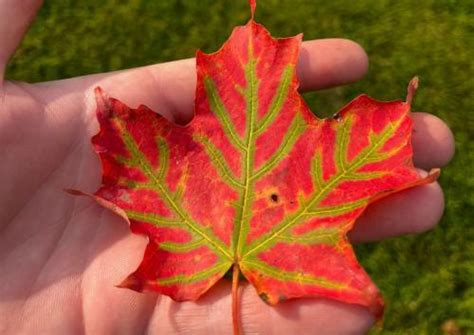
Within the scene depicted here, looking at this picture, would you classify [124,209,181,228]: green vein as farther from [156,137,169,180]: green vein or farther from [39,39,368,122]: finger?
[39,39,368,122]: finger

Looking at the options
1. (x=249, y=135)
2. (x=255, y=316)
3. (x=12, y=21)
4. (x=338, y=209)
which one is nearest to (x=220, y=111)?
(x=249, y=135)

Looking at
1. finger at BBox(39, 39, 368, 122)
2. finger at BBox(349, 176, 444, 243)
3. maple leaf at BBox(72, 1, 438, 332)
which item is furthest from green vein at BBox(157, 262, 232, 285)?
finger at BBox(39, 39, 368, 122)

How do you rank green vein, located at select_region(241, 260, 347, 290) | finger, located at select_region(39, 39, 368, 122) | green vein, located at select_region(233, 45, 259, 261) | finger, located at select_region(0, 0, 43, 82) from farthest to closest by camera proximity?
finger, located at select_region(39, 39, 368, 122) → finger, located at select_region(0, 0, 43, 82) → green vein, located at select_region(233, 45, 259, 261) → green vein, located at select_region(241, 260, 347, 290)

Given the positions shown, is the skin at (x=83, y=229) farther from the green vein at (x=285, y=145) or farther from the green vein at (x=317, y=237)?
the green vein at (x=285, y=145)

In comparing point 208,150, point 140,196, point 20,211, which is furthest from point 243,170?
point 20,211

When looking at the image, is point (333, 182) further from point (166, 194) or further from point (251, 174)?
point (166, 194)

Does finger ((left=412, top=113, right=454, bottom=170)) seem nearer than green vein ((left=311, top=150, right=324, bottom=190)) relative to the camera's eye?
No

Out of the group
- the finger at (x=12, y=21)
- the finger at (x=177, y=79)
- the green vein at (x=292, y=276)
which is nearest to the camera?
the green vein at (x=292, y=276)

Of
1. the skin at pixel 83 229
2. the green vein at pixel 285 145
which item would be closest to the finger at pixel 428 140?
the skin at pixel 83 229
